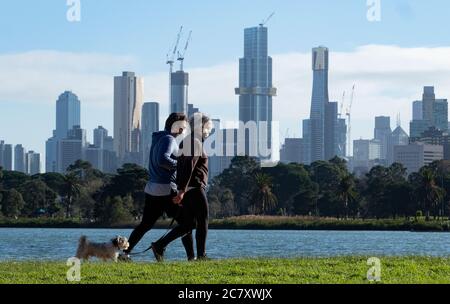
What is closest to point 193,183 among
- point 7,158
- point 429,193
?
point 429,193

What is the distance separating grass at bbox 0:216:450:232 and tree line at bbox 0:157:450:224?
3.90 meters

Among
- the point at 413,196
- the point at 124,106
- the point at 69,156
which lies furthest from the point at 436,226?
the point at 69,156

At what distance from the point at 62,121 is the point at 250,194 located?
171 feet

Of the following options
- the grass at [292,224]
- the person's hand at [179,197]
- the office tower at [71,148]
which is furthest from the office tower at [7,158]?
the person's hand at [179,197]

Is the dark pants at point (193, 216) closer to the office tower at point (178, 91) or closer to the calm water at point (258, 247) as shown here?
the calm water at point (258, 247)

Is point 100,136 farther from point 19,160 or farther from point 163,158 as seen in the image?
point 163,158

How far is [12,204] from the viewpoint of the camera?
358ft

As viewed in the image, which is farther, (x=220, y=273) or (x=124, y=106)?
(x=124, y=106)

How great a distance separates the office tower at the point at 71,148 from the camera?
16950cm

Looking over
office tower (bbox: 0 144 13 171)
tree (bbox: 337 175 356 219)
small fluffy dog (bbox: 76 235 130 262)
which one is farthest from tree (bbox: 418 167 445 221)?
Result: office tower (bbox: 0 144 13 171)

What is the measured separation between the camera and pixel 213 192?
12875 cm
